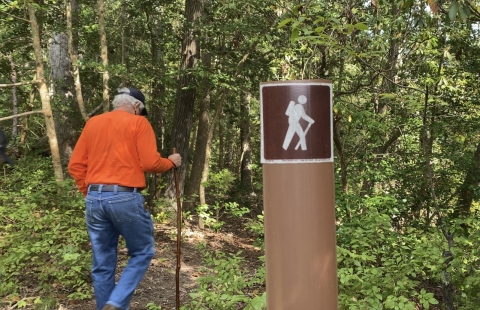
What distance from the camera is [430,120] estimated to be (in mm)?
8930

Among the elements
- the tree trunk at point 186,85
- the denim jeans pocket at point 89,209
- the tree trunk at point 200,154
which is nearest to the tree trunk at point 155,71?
the tree trunk at point 186,85

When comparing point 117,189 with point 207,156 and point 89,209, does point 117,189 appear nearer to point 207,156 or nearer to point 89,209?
point 89,209

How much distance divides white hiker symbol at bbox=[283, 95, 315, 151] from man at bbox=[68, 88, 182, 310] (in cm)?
223

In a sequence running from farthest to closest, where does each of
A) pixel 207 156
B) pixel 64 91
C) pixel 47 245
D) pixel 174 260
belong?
pixel 64 91 → pixel 207 156 → pixel 174 260 → pixel 47 245

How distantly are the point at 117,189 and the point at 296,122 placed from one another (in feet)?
7.75

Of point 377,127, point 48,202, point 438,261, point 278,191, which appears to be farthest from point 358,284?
point 48,202

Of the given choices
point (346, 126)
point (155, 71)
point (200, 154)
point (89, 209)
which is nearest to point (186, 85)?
point (155, 71)

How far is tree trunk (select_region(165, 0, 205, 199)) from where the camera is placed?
9355mm

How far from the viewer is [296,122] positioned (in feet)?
4.56

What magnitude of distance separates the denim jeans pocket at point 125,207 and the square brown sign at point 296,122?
2217 millimetres

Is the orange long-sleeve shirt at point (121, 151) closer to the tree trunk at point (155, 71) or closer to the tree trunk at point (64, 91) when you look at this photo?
the tree trunk at point (155, 71)

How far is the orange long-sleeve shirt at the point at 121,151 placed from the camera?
3.39m

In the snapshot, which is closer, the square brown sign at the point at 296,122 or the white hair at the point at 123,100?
the square brown sign at the point at 296,122

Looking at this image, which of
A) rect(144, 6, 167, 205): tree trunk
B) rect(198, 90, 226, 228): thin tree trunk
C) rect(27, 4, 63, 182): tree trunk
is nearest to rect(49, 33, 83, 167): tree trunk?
rect(144, 6, 167, 205): tree trunk
